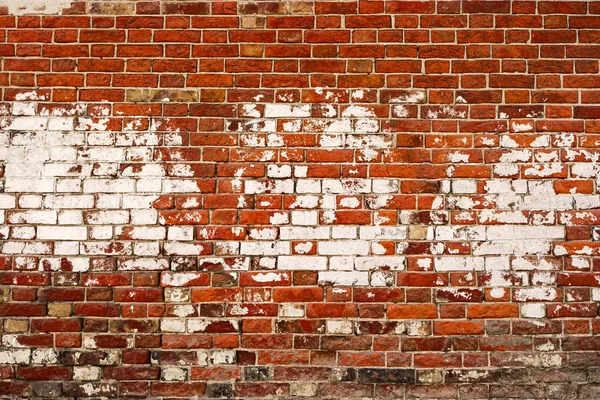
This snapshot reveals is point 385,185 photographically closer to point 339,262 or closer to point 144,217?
point 339,262

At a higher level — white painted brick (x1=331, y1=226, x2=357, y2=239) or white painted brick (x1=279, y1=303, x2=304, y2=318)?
white painted brick (x1=331, y1=226, x2=357, y2=239)

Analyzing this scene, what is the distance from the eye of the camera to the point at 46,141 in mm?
2584

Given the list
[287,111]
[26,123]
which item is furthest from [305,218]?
[26,123]

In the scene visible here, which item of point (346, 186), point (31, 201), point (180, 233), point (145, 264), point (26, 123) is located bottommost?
point (145, 264)

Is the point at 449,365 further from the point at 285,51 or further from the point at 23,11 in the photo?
the point at 23,11

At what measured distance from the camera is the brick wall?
8.23 feet

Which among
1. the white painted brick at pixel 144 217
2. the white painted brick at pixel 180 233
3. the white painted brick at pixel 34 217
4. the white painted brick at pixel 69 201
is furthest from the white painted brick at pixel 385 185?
the white painted brick at pixel 34 217

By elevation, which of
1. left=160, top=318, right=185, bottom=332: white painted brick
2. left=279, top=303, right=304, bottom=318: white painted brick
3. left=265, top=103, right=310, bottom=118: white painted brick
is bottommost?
left=160, top=318, right=185, bottom=332: white painted brick

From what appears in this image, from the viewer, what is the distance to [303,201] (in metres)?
2.55

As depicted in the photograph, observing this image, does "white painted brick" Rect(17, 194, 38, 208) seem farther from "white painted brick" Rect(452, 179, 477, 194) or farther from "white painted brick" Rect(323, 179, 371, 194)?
"white painted brick" Rect(452, 179, 477, 194)

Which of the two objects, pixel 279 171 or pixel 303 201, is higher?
pixel 279 171

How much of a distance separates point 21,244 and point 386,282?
2.02 meters

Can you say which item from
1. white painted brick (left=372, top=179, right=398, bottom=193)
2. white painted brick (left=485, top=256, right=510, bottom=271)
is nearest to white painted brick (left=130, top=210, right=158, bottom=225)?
white painted brick (left=372, top=179, right=398, bottom=193)

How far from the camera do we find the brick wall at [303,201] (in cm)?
251
